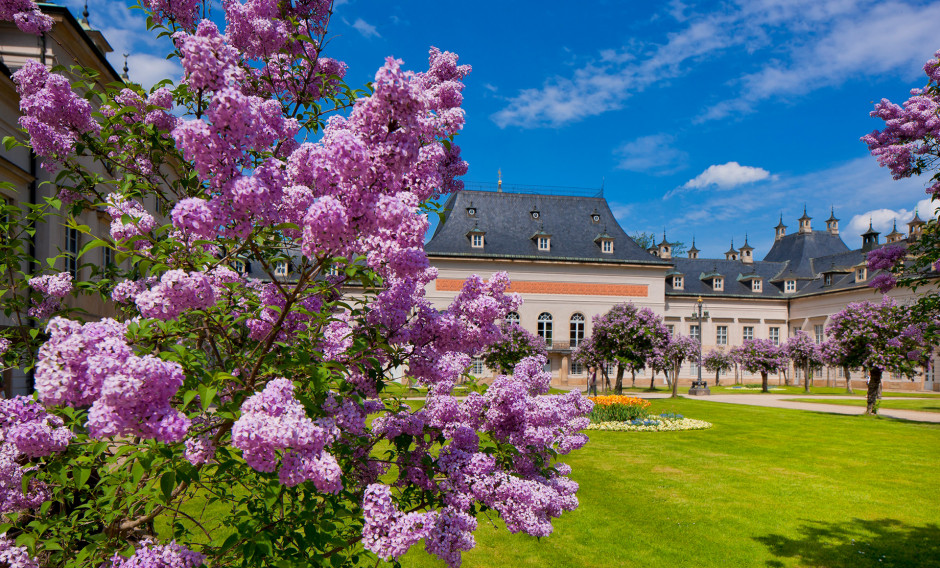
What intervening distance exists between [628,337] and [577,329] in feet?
60.6

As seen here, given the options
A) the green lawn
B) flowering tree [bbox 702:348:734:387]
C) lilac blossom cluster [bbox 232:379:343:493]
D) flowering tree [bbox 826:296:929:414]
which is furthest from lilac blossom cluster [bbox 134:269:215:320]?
flowering tree [bbox 702:348:734:387]

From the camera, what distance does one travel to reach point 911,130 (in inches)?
229

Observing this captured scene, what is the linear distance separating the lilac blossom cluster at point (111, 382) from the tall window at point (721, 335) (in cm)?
5868

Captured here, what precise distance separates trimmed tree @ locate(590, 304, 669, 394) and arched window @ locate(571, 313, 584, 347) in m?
17.1

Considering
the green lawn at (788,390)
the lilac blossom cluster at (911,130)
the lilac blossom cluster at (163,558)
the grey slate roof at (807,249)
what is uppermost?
the grey slate roof at (807,249)

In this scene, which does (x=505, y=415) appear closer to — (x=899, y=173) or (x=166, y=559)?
(x=166, y=559)

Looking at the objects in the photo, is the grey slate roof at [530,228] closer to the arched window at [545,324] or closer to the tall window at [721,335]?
the arched window at [545,324]

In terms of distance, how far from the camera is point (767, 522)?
9.26 m

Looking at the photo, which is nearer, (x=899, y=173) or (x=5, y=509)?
(x=5, y=509)

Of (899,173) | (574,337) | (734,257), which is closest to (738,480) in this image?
(899,173)

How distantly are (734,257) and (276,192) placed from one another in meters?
68.2

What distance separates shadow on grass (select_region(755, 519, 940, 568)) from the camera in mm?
7562

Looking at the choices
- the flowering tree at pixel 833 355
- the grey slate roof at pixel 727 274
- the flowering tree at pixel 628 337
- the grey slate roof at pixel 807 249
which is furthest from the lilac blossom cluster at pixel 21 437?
the grey slate roof at pixel 807 249

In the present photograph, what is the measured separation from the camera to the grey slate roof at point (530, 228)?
4588 cm
